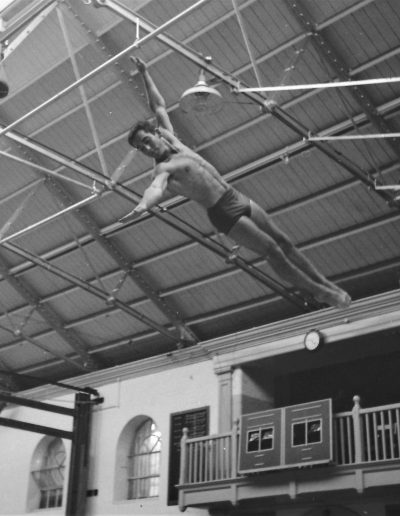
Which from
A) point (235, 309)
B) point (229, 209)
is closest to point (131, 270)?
point (235, 309)

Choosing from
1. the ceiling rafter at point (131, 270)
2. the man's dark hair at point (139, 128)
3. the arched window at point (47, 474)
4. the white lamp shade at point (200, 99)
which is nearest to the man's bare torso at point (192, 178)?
the man's dark hair at point (139, 128)

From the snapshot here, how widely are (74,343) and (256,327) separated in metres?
5.78

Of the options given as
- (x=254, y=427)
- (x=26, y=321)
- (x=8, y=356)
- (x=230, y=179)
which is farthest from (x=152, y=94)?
(x=8, y=356)

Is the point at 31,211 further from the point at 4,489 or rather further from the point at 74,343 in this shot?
the point at 4,489

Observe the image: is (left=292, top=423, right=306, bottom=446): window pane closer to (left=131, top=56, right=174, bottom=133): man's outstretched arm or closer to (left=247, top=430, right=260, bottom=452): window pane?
(left=247, top=430, right=260, bottom=452): window pane

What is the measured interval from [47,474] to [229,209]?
623 inches

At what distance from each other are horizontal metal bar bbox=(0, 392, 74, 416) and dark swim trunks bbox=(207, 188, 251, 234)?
42.5 ft

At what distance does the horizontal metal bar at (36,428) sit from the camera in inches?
752

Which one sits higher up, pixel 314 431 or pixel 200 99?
pixel 200 99

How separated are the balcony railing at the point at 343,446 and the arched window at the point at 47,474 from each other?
20.0ft

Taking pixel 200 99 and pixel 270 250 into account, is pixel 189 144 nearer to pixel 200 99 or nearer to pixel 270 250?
pixel 200 99

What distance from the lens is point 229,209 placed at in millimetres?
7258

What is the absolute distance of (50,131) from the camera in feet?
53.5

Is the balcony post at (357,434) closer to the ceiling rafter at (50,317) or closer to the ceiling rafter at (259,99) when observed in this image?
the ceiling rafter at (259,99)
